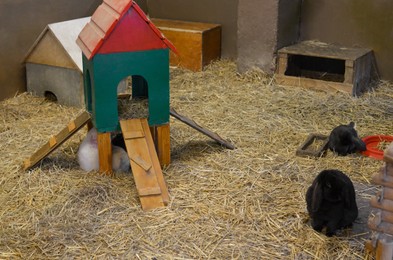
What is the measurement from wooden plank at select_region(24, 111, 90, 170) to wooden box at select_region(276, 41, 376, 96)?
2528mm

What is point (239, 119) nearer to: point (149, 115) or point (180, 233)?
point (149, 115)

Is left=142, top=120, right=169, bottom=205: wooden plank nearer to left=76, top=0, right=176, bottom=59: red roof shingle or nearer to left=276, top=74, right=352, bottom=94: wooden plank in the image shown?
left=76, top=0, right=176, bottom=59: red roof shingle

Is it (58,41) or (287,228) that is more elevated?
(58,41)

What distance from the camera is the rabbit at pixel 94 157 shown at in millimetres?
3789

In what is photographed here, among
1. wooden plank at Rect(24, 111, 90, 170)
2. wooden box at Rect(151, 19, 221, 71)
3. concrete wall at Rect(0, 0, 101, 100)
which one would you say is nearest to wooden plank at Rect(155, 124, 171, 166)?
wooden plank at Rect(24, 111, 90, 170)

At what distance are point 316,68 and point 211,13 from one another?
1.32 metres

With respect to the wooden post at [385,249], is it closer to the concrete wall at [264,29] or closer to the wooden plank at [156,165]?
the wooden plank at [156,165]

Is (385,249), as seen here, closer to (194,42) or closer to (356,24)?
(356,24)

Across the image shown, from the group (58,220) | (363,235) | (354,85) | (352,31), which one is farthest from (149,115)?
(352,31)

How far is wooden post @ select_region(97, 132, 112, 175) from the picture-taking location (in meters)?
3.66

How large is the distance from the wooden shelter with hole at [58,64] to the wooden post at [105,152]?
149 cm

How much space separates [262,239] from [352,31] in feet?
10.8

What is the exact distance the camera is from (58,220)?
10.7 ft

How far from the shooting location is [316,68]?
237 inches
